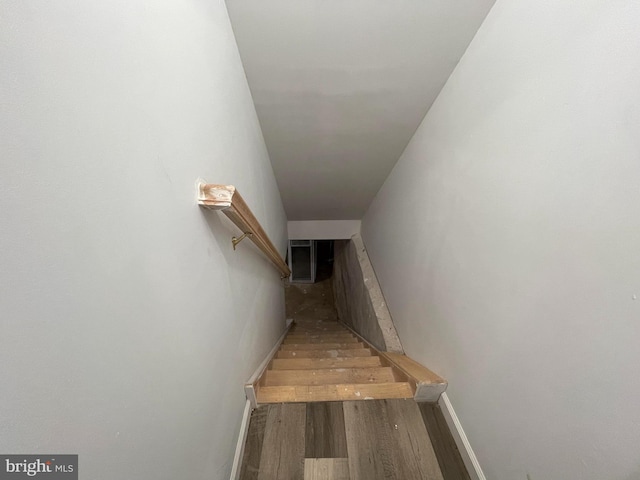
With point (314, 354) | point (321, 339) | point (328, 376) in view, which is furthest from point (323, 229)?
point (328, 376)

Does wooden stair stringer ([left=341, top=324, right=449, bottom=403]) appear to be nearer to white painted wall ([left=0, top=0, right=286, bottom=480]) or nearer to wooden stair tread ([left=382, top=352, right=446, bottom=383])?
wooden stair tread ([left=382, top=352, right=446, bottom=383])

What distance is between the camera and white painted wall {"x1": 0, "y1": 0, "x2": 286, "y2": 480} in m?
0.31

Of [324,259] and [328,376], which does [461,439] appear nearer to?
[328,376]

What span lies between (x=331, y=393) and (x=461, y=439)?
2.11 ft

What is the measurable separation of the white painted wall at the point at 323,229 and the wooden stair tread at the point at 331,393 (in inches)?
122

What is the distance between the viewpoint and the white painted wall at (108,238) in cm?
31

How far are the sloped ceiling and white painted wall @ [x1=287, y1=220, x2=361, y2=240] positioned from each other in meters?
2.20

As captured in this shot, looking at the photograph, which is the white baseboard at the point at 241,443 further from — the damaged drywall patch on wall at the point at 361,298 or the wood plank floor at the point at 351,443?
the damaged drywall patch on wall at the point at 361,298

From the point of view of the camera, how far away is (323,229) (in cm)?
450

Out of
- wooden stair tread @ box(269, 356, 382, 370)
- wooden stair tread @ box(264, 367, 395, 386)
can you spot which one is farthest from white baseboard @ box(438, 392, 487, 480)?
wooden stair tread @ box(269, 356, 382, 370)

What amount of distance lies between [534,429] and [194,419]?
1.07 m

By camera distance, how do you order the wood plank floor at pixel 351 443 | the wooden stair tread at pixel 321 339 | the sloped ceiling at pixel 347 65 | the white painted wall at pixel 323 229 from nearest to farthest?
the sloped ceiling at pixel 347 65 → the wood plank floor at pixel 351 443 → the wooden stair tread at pixel 321 339 → the white painted wall at pixel 323 229

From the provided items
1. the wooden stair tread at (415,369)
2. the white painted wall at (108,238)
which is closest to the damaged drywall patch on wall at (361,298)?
the wooden stair tread at (415,369)

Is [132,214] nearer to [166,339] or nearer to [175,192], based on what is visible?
[175,192]
